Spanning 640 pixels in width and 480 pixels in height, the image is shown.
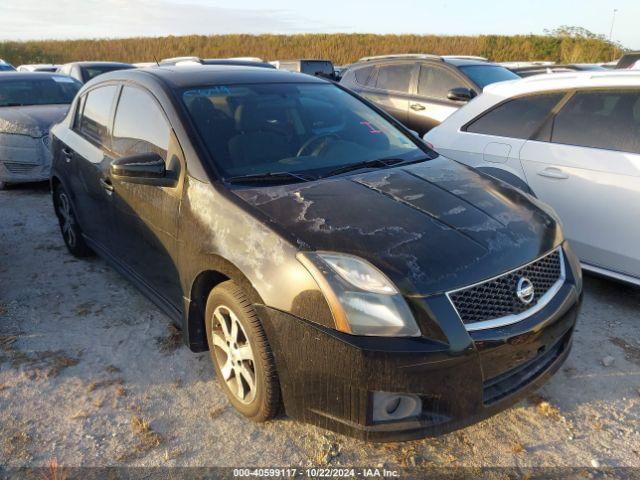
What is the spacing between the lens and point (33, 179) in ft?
23.0

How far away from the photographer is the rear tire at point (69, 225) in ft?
15.0

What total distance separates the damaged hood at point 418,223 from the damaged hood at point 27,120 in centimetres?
552

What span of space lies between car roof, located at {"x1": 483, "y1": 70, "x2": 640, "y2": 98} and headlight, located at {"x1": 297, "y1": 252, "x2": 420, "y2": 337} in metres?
2.77

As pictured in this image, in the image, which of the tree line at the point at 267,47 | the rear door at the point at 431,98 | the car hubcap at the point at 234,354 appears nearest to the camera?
the car hubcap at the point at 234,354

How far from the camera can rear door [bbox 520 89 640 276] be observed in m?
3.53

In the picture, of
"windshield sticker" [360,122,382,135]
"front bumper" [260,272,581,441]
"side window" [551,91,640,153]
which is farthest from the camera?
"side window" [551,91,640,153]

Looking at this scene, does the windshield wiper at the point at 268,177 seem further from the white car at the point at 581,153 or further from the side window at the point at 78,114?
the side window at the point at 78,114

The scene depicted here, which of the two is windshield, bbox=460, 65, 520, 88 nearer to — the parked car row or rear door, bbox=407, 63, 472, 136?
rear door, bbox=407, 63, 472, 136

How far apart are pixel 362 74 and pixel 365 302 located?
7.81 metres

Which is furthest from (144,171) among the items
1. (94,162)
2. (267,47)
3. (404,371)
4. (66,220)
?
(267,47)

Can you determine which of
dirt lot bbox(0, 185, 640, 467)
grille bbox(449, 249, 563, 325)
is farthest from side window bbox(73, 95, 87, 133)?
grille bbox(449, 249, 563, 325)

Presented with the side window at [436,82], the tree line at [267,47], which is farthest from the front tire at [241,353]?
the tree line at [267,47]

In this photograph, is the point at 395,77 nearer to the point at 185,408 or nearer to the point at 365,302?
the point at 185,408

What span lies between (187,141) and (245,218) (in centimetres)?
71
